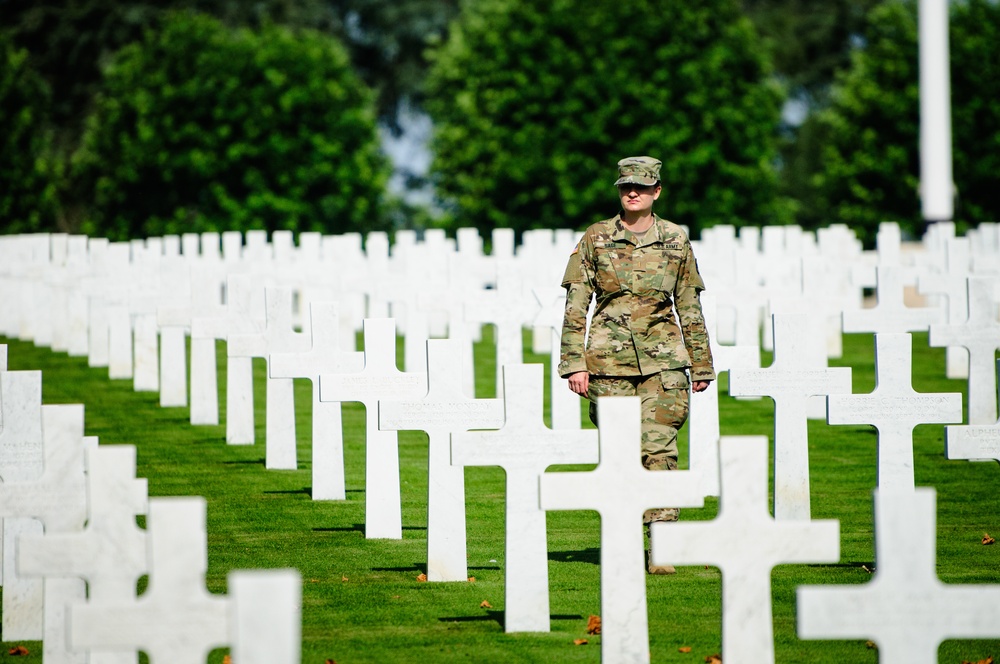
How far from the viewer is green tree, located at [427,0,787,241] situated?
3186 centimetres

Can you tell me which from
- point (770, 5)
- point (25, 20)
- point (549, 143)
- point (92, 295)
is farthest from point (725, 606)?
point (770, 5)

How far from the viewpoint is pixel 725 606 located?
5.17 meters

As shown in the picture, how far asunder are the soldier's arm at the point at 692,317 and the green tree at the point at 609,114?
24001 millimetres

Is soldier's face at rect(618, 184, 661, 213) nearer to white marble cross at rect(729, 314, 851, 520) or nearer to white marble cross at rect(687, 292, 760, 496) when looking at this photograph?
white marble cross at rect(729, 314, 851, 520)

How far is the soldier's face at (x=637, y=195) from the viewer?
7.26m

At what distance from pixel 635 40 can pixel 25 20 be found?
621 inches

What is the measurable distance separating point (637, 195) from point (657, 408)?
2.95 ft

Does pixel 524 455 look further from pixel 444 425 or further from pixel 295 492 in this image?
pixel 295 492

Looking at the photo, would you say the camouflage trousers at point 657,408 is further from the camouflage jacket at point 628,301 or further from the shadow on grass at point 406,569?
the shadow on grass at point 406,569

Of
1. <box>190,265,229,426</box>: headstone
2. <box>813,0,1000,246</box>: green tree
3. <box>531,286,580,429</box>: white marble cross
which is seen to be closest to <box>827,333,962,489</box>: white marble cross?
<box>531,286,580,429</box>: white marble cross

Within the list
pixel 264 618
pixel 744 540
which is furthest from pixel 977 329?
pixel 264 618

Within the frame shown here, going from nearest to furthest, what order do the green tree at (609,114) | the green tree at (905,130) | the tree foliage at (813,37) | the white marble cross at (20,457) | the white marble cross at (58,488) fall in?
the white marble cross at (58,488)
the white marble cross at (20,457)
the green tree at (609,114)
the green tree at (905,130)
the tree foliage at (813,37)

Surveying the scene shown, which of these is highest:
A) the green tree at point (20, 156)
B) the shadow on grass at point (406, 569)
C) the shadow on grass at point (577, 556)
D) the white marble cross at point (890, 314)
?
the green tree at point (20, 156)

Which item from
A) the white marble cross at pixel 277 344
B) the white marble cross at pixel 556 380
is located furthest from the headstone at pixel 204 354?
the white marble cross at pixel 556 380
